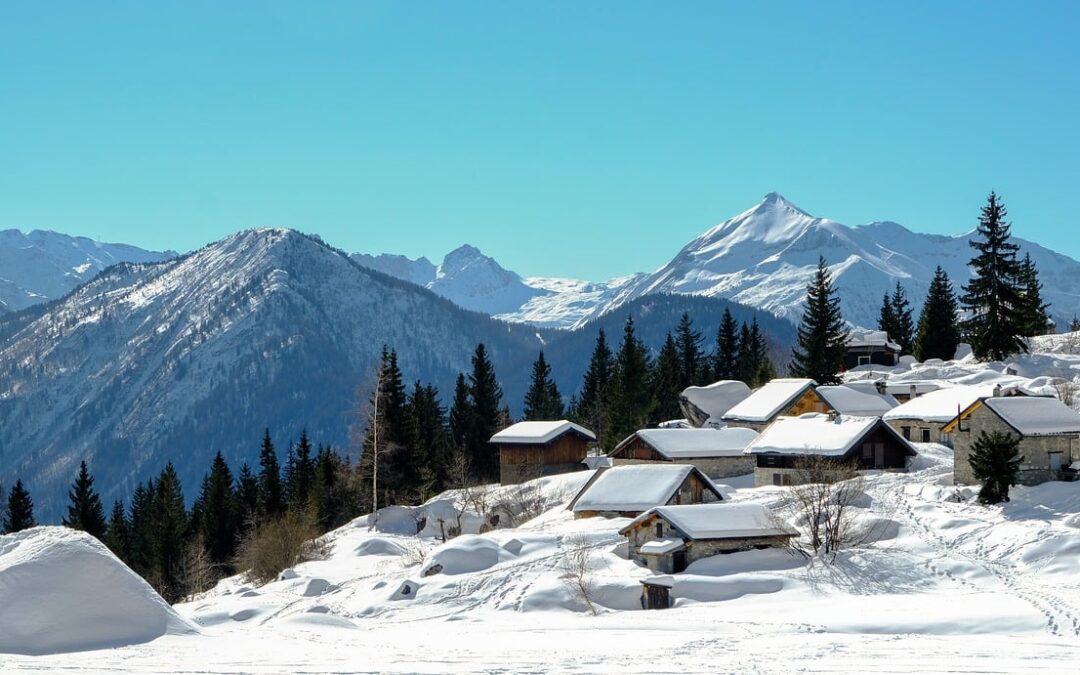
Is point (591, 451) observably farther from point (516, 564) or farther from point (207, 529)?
point (516, 564)

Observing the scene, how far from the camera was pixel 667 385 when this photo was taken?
105 m

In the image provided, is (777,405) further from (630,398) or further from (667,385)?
(667,385)

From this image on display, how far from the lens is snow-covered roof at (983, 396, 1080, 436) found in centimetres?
5275

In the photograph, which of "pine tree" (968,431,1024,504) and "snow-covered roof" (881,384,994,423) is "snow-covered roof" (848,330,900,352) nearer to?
"snow-covered roof" (881,384,994,423)

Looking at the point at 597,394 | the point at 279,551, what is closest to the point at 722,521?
the point at 279,551

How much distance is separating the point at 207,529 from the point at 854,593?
68.1 m

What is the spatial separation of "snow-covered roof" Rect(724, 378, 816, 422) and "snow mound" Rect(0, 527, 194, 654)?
5097cm

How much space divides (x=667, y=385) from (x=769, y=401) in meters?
28.0

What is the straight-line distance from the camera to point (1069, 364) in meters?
79.9

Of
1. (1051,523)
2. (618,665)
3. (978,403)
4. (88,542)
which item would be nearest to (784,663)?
(618,665)

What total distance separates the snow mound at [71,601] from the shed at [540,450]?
146ft

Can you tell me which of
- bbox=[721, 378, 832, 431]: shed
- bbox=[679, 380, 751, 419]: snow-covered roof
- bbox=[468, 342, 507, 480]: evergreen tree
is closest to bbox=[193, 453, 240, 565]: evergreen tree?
bbox=[468, 342, 507, 480]: evergreen tree

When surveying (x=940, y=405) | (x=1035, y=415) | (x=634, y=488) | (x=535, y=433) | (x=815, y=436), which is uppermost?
(x=940, y=405)

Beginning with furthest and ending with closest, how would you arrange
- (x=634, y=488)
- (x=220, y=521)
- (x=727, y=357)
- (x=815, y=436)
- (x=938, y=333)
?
(x=727, y=357)
(x=938, y=333)
(x=220, y=521)
(x=815, y=436)
(x=634, y=488)
